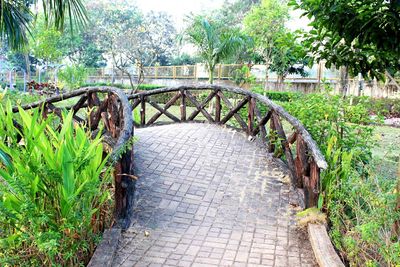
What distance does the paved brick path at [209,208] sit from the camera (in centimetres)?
362

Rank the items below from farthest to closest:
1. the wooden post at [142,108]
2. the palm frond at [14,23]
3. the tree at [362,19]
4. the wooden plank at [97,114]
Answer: the wooden post at [142,108], the palm frond at [14,23], the wooden plank at [97,114], the tree at [362,19]

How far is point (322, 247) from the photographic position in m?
3.50

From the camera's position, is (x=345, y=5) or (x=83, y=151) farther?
(x=83, y=151)

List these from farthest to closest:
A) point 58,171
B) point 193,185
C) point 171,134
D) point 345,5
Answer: point 171,134
point 193,185
point 58,171
point 345,5

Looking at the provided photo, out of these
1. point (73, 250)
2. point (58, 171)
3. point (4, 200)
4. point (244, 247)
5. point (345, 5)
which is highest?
point (345, 5)

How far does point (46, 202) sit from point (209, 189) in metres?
2.34

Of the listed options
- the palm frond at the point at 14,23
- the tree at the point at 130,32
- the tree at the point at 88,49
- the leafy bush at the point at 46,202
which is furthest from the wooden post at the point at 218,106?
the tree at the point at 88,49

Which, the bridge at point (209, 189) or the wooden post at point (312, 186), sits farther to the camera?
the wooden post at point (312, 186)

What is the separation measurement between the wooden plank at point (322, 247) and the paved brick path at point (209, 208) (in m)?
0.13

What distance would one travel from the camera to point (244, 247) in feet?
12.5

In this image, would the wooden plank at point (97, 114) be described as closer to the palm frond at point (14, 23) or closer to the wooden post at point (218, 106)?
the wooden post at point (218, 106)

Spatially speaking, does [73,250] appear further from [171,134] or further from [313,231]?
[171,134]

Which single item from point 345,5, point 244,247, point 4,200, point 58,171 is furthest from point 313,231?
point 4,200

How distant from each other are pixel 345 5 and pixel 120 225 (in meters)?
2.89
